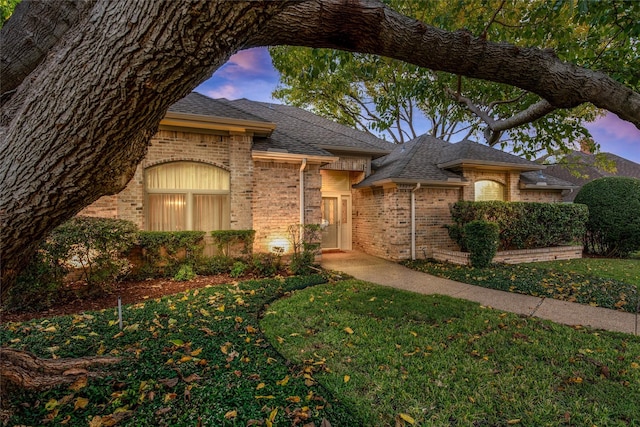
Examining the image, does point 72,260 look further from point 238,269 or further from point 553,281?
point 553,281

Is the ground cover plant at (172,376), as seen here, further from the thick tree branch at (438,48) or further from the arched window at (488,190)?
the arched window at (488,190)

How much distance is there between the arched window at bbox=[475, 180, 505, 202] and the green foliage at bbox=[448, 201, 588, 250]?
185 cm

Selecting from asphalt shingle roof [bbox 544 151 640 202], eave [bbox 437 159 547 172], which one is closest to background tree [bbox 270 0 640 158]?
eave [bbox 437 159 547 172]

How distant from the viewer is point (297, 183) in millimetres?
8641

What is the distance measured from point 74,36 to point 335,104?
20260mm

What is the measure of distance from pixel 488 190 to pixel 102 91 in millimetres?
12526

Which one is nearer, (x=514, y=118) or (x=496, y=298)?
(x=514, y=118)

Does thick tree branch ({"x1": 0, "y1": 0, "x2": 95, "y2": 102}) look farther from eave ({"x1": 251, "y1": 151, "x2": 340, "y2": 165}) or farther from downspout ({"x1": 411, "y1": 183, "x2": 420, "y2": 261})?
downspout ({"x1": 411, "y1": 183, "x2": 420, "y2": 261})

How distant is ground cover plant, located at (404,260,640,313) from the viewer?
17.8 feet

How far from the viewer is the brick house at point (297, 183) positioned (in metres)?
7.27

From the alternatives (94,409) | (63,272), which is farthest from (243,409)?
→ (63,272)

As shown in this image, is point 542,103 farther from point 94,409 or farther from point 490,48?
point 94,409

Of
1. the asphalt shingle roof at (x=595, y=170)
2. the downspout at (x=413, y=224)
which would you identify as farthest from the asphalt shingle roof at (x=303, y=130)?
the asphalt shingle roof at (x=595, y=170)

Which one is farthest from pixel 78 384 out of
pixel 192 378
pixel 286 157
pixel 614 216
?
pixel 614 216
